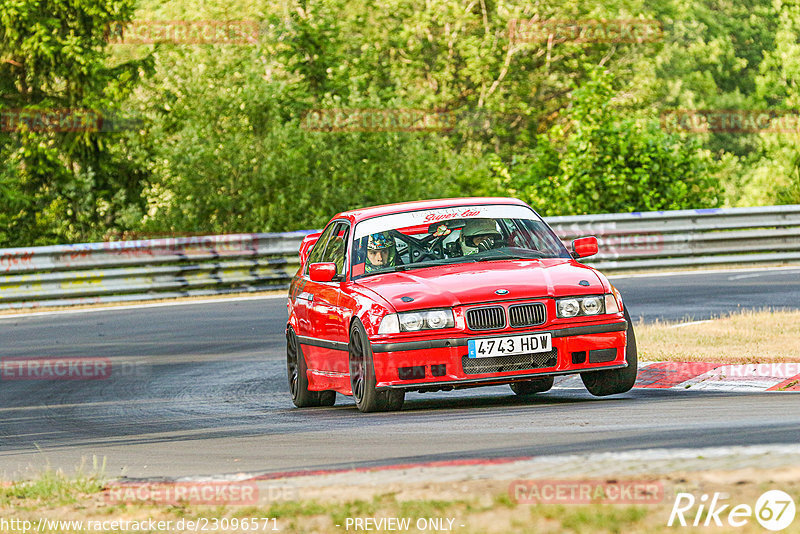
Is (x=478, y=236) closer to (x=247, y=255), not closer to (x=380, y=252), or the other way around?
(x=380, y=252)

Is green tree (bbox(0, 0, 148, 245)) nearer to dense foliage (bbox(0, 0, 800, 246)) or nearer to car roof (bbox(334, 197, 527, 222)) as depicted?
dense foliage (bbox(0, 0, 800, 246))

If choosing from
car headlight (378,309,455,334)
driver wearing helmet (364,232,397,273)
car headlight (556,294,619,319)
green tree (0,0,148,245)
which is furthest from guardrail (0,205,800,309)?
car headlight (556,294,619,319)

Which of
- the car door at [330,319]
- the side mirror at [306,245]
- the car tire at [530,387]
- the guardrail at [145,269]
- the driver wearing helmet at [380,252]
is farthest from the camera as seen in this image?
the guardrail at [145,269]

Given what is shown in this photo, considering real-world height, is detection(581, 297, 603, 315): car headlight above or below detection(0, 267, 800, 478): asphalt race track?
above

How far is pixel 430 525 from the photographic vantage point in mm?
5000

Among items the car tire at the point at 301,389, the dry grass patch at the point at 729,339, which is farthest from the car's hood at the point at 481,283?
the dry grass patch at the point at 729,339

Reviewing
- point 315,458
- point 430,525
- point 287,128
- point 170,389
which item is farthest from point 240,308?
point 430,525

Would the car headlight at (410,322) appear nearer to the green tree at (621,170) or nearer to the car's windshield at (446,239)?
the car's windshield at (446,239)

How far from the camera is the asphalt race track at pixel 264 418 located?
731 cm

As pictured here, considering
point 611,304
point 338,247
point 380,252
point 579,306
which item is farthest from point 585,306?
point 338,247

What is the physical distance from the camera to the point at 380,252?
10.4m

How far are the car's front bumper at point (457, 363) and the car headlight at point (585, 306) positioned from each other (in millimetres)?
112

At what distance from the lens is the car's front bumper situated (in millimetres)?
9133

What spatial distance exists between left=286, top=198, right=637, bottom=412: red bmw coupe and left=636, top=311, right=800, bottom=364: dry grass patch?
176 centimetres
